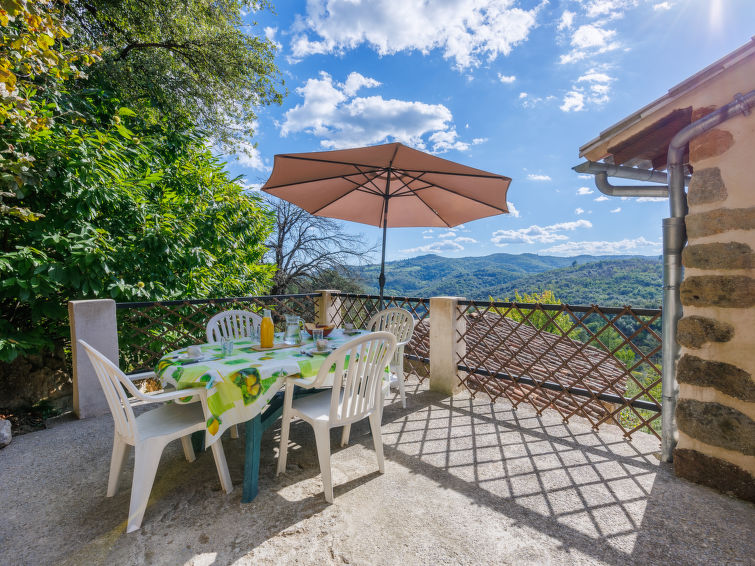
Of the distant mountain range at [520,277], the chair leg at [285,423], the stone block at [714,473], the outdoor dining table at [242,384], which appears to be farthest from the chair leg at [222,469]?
the distant mountain range at [520,277]

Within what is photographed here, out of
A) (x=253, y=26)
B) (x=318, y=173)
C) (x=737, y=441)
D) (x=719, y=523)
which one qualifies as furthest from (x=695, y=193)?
(x=253, y=26)

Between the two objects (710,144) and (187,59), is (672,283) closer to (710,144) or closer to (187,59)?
(710,144)

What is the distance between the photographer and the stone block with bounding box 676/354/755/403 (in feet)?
5.41

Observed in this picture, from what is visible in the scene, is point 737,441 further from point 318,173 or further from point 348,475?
point 318,173

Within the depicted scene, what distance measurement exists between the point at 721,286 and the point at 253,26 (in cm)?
772

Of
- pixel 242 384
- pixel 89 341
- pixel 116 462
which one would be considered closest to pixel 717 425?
pixel 242 384

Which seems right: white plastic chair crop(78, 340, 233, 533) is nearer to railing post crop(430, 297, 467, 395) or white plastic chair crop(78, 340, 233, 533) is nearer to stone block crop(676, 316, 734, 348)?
railing post crop(430, 297, 467, 395)

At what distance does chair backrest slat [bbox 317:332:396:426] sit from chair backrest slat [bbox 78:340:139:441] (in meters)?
0.81

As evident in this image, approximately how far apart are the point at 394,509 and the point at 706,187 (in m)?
2.30

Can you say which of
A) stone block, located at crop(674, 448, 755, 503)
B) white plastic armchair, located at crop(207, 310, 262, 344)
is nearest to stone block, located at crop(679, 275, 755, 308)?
stone block, located at crop(674, 448, 755, 503)

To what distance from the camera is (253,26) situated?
630 cm

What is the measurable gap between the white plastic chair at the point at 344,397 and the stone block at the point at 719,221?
1737 millimetres

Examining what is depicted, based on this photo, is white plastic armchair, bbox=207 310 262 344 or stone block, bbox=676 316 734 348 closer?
stone block, bbox=676 316 734 348

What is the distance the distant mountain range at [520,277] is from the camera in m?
18.3
